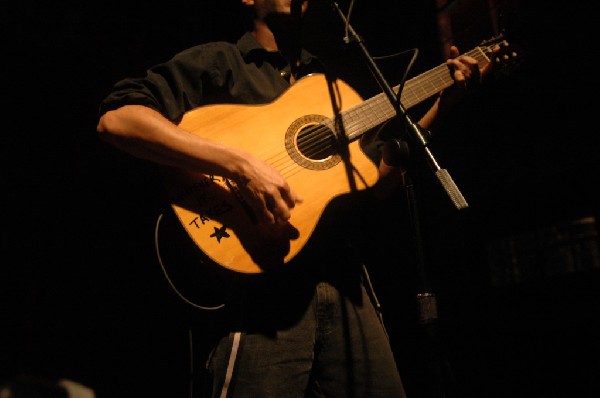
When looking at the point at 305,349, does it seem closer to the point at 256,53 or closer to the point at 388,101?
the point at 388,101

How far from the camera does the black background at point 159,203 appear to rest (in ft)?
6.06

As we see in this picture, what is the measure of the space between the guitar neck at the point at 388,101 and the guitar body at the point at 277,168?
0.20ft

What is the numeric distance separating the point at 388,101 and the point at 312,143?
416 millimetres

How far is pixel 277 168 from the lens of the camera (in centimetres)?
159

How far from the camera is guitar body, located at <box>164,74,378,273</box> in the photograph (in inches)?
55.9

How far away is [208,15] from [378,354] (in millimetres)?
2100

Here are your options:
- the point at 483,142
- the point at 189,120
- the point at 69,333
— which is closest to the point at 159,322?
the point at 69,333

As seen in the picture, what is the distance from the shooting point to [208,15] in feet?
8.13

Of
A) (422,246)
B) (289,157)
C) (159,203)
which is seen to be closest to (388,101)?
(289,157)

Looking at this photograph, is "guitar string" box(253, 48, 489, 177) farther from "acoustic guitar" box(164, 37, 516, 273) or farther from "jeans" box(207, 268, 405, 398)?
"jeans" box(207, 268, 405, 398)

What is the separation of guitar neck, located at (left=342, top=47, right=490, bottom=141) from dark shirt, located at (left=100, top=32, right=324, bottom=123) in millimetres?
324

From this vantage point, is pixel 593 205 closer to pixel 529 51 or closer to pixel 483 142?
pixel 483 142

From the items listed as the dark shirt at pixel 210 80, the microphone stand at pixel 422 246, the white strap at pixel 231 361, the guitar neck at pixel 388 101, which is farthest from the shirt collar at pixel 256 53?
the white strap at pixel 231 361

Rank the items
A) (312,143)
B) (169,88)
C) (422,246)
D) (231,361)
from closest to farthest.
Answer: (422,246)
(231,361)
(169,88)
(312,143)
